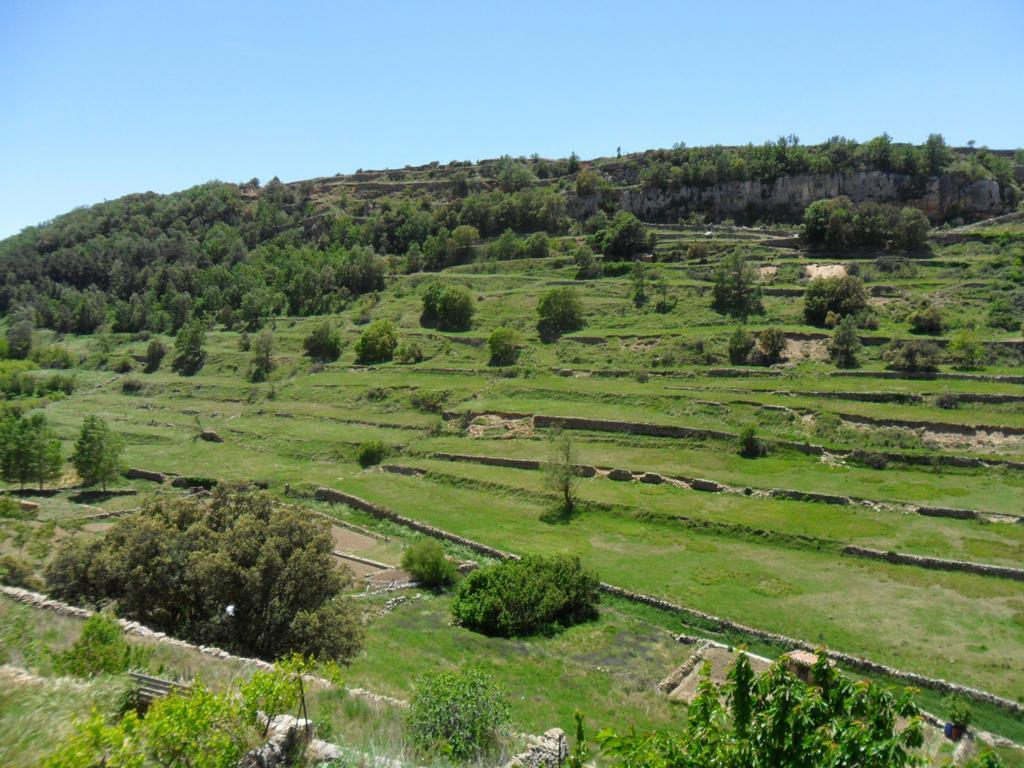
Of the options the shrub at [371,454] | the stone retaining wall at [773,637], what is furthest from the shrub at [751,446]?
the shrub at [371,454]

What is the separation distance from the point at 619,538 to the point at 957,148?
372ft

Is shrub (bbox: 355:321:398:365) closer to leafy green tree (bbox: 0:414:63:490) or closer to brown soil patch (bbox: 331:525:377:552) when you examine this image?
leafy green tree (bbox: 0:414:63:490)

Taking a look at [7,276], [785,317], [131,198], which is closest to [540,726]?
[785,317]

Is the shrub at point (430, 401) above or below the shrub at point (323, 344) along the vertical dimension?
below

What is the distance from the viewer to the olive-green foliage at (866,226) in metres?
80.9

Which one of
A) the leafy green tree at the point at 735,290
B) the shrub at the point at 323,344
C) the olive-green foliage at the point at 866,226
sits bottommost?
the shrub at the point at 323,344

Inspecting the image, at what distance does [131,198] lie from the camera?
162875mm

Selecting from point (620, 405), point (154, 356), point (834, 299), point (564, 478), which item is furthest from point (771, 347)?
point (154, 356)

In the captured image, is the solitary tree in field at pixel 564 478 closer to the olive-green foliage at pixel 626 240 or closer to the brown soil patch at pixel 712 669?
the brown soil patch at pixel 712 669

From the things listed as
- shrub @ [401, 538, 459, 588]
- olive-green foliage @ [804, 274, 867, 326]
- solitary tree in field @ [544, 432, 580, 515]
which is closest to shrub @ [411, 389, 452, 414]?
solitary tree in field @ [544, 432, 580, 515]

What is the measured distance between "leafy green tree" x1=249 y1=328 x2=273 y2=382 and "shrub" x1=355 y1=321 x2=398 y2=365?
10891mm

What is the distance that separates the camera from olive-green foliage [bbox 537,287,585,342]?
76.1 m

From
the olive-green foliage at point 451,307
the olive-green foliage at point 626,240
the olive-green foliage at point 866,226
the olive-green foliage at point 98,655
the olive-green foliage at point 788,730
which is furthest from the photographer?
the olive-green foliage at point 626,240

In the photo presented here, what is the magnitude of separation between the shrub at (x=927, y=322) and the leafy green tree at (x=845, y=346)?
5.52 m
